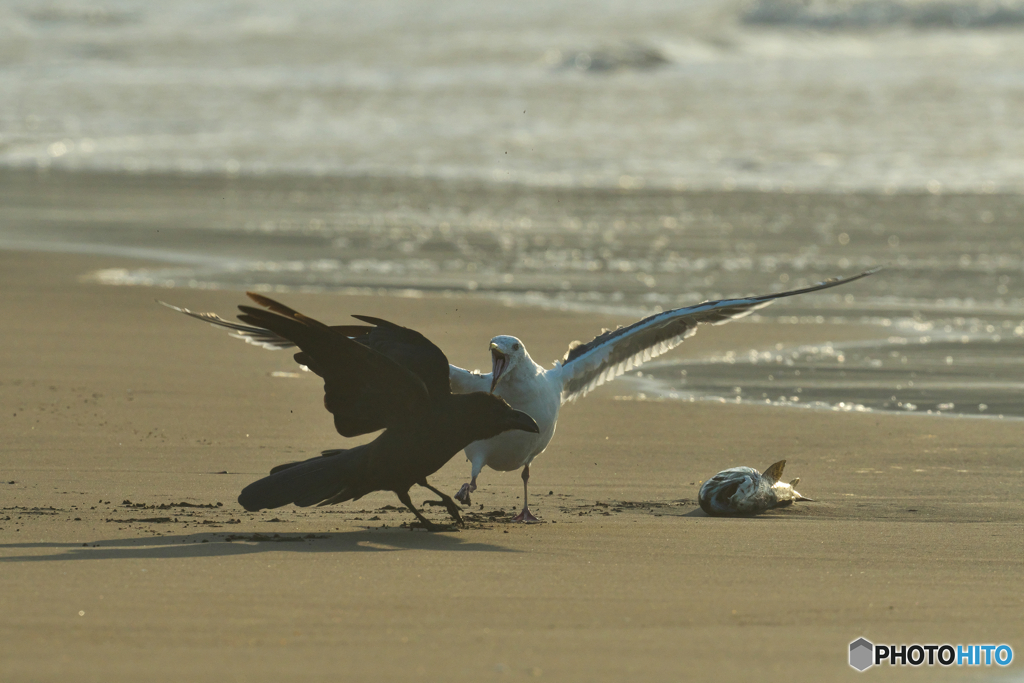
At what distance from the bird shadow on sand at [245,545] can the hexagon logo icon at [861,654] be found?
173 cm

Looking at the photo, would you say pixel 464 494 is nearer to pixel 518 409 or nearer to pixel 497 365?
pixel 518 409

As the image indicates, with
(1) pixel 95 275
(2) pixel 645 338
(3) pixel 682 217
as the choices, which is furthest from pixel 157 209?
(2) pixel 645 338

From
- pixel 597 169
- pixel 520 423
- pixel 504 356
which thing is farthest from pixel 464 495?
pixel 597 169

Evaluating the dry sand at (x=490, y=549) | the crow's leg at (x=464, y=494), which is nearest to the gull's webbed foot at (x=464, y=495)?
the crow's leg at (x=464, y=494)

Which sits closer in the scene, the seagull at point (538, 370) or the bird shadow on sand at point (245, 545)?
the bird shadow on sand at point (245, 545)

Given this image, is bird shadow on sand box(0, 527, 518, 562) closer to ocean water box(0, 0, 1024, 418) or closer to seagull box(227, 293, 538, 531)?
seagull box(227, 293, 538, 531)

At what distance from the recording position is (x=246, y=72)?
46656 millimetres

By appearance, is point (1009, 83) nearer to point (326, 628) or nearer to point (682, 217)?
point (682, 217)

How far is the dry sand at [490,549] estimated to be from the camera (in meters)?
4.27

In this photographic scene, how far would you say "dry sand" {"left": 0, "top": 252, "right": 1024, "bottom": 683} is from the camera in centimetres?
427

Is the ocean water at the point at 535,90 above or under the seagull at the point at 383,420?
above

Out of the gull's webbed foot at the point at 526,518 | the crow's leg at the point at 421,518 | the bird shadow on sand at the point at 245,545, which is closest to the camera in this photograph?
the bird shadow on sand at the point at 245,545

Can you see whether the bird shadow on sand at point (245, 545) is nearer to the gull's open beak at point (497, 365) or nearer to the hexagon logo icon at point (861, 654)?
the gull's open beak at point (497, 365)

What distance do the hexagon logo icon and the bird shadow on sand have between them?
173cm
